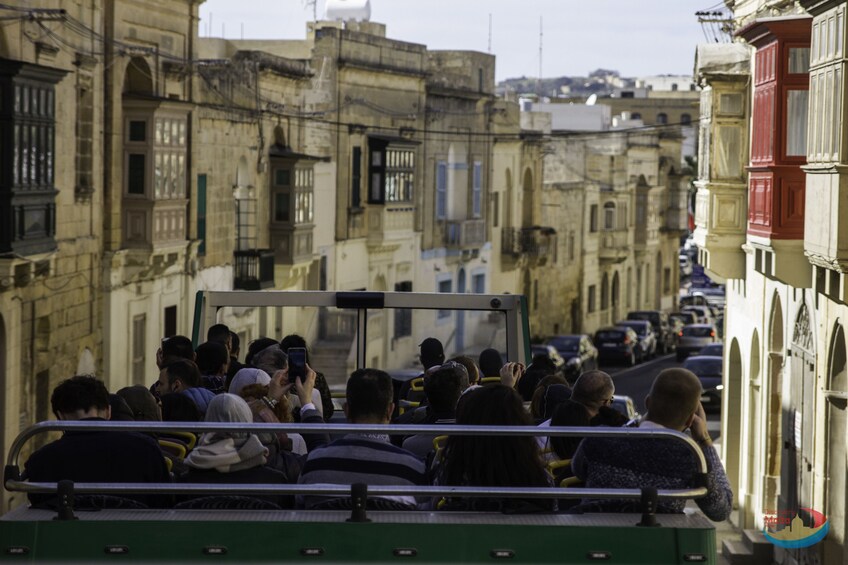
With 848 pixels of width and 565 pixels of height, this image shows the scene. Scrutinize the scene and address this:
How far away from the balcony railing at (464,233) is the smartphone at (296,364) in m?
40.5

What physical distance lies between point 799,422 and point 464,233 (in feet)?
99.0

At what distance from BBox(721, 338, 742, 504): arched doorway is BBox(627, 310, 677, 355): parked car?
32319 millimetres

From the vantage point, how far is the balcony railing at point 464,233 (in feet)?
161

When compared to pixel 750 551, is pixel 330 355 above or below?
above

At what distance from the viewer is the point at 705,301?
3177 inches

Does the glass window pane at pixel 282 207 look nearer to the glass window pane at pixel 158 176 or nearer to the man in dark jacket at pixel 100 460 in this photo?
the glass window pane at pixel 158 176

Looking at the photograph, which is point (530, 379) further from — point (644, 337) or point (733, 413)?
point (644, 337)

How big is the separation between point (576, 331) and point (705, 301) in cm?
2001

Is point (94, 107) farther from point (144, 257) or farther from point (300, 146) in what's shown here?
point (300, 146)

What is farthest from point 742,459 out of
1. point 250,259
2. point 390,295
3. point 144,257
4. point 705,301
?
point 705,301

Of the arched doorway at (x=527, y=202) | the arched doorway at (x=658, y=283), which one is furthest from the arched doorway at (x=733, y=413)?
the arched doorway at (x=658, y=283)

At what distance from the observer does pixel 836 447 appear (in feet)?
57.2

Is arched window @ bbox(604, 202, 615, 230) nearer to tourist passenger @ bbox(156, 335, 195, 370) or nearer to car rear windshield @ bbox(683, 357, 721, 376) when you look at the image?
car rear windshield @ bbox(683, 357, 721, 376)

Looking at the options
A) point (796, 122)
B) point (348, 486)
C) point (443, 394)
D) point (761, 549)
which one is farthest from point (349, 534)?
point (761, 549)
